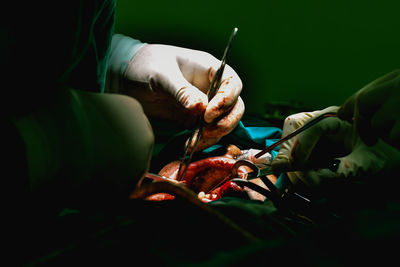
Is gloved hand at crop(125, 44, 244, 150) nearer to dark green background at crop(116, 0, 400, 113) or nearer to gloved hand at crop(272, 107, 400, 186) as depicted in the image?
gloved hand at crop(272, 107, 400, 186)

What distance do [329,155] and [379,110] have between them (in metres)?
0.57

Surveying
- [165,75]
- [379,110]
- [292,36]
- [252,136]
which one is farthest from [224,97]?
[292,36]

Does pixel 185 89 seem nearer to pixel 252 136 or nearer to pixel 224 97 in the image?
pixel 224 97

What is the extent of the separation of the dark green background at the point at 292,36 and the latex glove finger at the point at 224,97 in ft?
2.40

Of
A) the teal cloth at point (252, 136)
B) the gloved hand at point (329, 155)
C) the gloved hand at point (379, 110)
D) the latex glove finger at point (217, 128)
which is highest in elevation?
the gloved hand at point (379, 110)

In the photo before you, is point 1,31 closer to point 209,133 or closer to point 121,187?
point 121,187

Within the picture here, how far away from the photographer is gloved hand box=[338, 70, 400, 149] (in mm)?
771

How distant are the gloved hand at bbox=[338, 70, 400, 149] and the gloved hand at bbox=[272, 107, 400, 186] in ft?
0.83

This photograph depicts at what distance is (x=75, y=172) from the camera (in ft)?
2.05

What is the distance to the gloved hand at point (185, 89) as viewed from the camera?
1442 millimetres

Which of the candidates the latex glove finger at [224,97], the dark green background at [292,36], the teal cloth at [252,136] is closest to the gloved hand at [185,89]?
the latex glove finger at [224,97]

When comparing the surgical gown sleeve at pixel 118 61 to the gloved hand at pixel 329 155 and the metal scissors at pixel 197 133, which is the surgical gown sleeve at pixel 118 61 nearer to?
the metal scissors at pixel 197 133

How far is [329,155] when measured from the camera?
1.34 metres

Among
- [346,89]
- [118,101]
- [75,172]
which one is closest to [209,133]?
[118,101]
